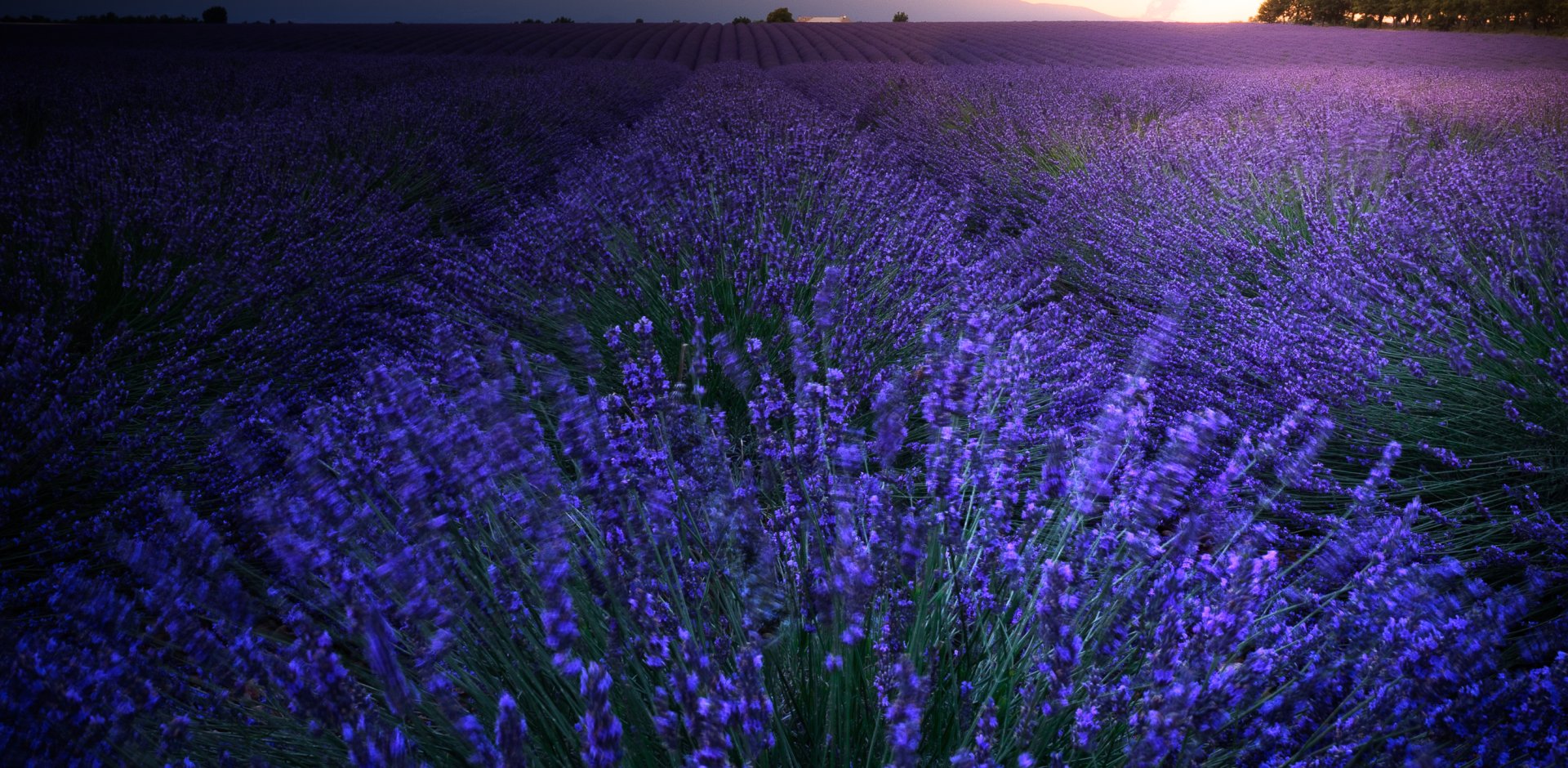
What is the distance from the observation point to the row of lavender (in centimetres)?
1234

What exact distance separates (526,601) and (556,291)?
1.74 m

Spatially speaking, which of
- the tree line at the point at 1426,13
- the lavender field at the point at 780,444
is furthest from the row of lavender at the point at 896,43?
the lavender field at the point at 780,444

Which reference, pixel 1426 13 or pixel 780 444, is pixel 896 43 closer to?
pixel 1426 13

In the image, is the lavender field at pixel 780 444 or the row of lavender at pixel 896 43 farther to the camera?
the row of lavender at pixel 896 43

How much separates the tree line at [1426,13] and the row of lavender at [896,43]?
529mm

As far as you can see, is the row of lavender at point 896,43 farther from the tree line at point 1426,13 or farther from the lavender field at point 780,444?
the lavender field at point 780,444

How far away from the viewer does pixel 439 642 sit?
0.74 m

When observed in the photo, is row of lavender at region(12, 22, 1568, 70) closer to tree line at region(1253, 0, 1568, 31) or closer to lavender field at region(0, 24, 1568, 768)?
tree line at region(1253, 0, 1568, 31)

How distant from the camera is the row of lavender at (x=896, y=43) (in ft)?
40.5

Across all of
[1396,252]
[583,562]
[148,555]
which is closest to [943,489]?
[583,562]

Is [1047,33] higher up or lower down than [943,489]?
higher up

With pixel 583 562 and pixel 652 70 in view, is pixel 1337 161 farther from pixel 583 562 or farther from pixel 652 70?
pixel 652 70

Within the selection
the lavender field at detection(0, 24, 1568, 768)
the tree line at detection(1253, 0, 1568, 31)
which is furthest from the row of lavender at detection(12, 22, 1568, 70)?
the lavender field at detection(0, 24, 1568, 768)

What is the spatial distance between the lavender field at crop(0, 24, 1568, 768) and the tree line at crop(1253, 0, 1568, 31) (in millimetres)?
13320
